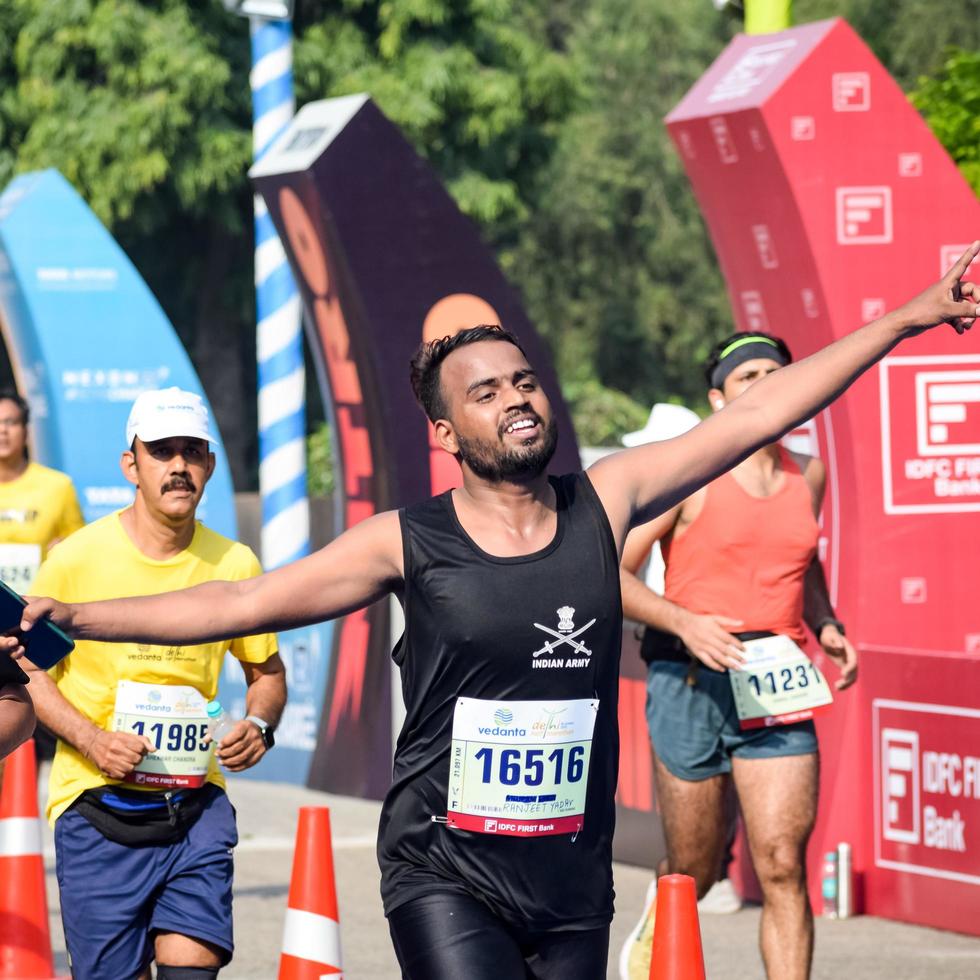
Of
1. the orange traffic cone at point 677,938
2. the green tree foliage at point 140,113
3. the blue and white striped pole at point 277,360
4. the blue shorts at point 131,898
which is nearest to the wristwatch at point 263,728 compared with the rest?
the blue shorts at point 131,898

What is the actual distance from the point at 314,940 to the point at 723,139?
4224 mm

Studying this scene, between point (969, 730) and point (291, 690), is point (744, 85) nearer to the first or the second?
point (969, 730)

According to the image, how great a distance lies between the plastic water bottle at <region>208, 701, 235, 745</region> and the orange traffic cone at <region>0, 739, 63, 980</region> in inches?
77.4

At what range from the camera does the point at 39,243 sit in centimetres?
1402

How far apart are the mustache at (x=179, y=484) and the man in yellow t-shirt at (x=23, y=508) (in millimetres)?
4826

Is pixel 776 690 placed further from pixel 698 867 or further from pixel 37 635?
pixel 37 635

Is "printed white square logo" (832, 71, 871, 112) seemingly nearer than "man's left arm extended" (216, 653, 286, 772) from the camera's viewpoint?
No

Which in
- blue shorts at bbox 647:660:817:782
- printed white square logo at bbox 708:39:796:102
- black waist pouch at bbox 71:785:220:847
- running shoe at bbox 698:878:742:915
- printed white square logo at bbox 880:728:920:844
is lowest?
running shoe at bbox 698:878:742:915

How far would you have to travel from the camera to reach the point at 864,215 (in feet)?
28.5

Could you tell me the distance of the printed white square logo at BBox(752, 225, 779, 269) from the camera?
8.77 metres

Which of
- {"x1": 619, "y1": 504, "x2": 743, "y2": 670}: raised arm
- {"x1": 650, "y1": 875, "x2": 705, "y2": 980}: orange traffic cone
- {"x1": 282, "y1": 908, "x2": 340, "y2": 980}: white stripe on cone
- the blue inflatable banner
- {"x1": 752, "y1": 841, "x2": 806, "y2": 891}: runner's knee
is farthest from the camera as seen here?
the blue inflatable banner

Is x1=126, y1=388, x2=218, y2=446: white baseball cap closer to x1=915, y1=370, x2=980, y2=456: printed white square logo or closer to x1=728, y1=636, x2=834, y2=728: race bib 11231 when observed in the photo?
x1=728, y1=636, x2=834, y2=728: race bib 11231

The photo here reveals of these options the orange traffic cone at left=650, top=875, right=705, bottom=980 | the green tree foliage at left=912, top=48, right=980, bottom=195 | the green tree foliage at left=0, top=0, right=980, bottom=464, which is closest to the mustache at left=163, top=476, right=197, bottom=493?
the orange traffic cone at left=650, top=875, right=705, bottom=980

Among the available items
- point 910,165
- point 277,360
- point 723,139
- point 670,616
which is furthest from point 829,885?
point 277,360
